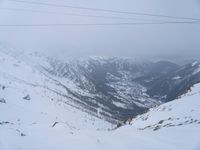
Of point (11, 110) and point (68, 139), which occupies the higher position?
point (68, 139)

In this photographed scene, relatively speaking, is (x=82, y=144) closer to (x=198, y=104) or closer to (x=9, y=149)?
(x=9, y=149)

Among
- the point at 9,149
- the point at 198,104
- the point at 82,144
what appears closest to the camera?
the point at 9,149

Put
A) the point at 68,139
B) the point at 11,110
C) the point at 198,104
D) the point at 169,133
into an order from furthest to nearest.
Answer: the point at 11,110
the point at 198,104
the point at 169,133
the point at 68,139

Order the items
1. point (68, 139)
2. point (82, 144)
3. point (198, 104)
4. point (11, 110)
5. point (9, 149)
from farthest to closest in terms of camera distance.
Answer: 1. point (11, 110)
2. point (198, 104)
3. point (68, 139)
4. point (82, 144)
5. point (9, 149)

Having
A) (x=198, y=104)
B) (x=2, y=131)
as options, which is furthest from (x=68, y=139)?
(x=198, y=104)

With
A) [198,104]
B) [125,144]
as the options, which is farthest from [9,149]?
[198,104]

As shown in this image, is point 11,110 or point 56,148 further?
point 11,110

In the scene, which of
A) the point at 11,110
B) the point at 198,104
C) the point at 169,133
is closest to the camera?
the point at 169,133

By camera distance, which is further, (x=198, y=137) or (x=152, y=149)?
(x=198, y=137)

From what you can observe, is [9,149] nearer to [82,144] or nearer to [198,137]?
[82,144]
